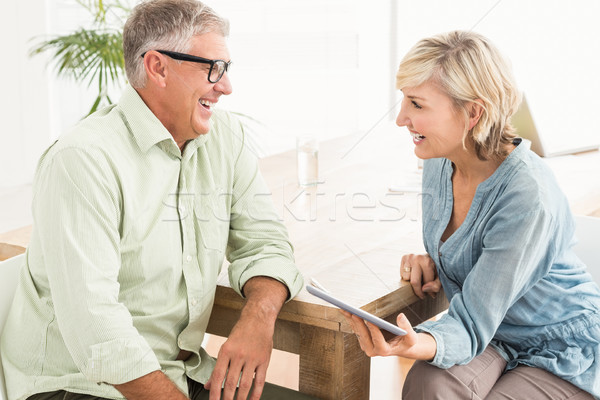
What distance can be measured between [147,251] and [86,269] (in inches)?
5.3

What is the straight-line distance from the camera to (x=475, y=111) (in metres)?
1.28

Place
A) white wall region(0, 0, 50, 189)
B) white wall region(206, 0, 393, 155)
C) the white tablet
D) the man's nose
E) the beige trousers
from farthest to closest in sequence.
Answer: white wall region(206, 0, 393, 155), white wall region(0, 0, 50, 189), the man's nose, the beige trousers, the white tablet

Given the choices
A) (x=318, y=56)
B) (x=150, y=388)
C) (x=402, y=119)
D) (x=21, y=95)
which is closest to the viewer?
(x=150, y=388)

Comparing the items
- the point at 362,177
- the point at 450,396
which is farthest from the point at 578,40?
Result: the point at 450,396

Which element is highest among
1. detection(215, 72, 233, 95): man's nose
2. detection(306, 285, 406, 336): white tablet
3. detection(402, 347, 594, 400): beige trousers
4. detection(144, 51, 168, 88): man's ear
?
detection(144, 51, 168, 88): man's ear

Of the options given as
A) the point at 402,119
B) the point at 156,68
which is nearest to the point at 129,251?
the point at 156,68

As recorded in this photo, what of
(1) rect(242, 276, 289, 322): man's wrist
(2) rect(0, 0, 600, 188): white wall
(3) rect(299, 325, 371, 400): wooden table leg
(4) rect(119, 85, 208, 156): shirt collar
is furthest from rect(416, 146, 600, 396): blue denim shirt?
(2) rect(0, 0, 600, 188): white wall

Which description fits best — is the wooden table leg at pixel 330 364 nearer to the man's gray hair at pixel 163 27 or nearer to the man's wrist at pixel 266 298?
the man's wrist at pixel 266 298

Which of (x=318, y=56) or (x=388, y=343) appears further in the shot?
(x=318, y=56)

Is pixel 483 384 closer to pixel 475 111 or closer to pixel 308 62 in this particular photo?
pixel 475 111

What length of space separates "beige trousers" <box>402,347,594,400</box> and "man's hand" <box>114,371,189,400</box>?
39 centimetres

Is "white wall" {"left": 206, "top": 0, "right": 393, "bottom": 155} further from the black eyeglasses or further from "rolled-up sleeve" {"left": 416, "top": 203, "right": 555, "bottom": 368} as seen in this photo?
"rolled-up sleeve" {"left": 416, "top": 203, "right": 555, "bottom": 368}

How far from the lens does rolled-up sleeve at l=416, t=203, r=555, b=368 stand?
1.17m

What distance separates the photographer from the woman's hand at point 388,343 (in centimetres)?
107
